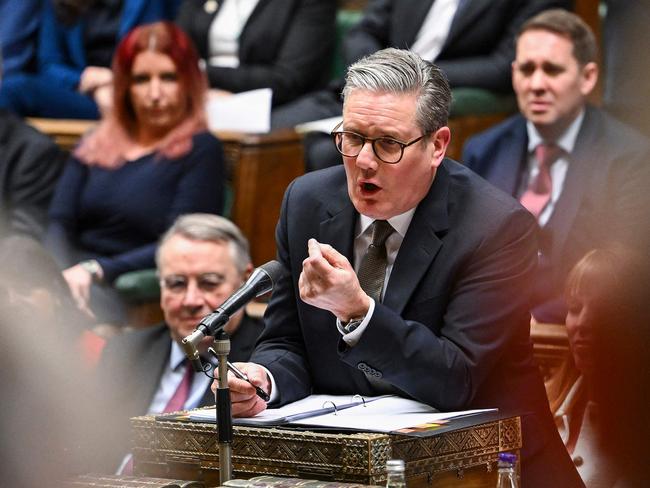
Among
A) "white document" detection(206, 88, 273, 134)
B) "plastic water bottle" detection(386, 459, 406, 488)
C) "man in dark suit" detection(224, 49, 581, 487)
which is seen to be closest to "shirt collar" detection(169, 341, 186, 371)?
"man in dark suit" detection(224, 49, 581, 487)

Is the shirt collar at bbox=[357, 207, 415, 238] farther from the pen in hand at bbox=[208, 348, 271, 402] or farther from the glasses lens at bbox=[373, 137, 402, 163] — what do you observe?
the pen in hand at bbox=[208, 348, 271, 402]

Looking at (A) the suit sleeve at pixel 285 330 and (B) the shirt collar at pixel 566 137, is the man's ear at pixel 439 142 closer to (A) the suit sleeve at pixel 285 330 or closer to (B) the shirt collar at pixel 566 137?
(A) the suit sleeve at pixel 285 330

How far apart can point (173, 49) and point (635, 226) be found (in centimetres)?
193

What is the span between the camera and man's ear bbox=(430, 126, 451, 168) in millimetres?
2201

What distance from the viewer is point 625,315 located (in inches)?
102

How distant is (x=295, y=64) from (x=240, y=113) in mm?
312

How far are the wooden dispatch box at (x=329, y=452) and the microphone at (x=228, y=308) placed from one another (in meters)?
0.20

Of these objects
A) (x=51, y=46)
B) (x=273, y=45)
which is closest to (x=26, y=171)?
(x=51, y=46)

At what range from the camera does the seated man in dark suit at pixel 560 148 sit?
134 inches

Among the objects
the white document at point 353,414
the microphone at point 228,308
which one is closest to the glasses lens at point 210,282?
the white document at point 353,414

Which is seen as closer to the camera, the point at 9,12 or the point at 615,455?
the point at 615,455

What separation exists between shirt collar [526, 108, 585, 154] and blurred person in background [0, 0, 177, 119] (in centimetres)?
194

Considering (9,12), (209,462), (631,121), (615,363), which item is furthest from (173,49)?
(209,462)

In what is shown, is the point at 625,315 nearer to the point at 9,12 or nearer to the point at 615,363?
the point at 615,363
